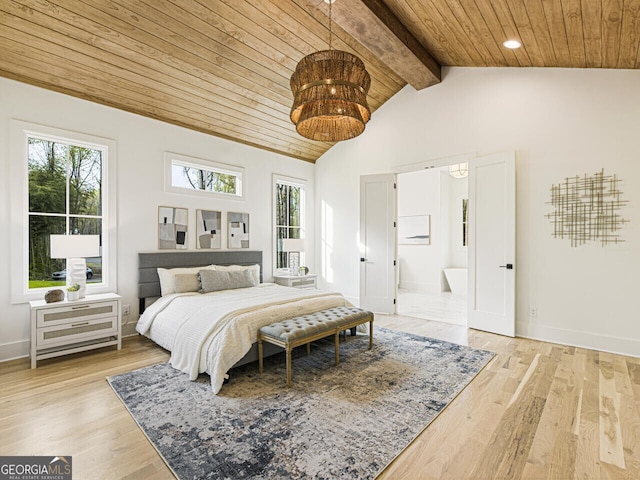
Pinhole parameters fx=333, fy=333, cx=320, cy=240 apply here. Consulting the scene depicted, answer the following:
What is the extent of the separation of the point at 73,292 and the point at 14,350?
820mm

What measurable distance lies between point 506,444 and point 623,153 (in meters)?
3.46

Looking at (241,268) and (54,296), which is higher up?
(241,268)

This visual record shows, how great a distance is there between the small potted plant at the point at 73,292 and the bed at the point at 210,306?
29.6 inches

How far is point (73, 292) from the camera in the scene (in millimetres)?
3459

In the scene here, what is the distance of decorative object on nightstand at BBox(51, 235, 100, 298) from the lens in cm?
333

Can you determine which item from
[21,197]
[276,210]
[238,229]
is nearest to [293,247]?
[276,210]

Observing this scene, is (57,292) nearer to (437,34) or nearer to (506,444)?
(506,444)

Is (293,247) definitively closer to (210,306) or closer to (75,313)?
(210,306)

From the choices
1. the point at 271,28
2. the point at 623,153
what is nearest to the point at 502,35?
the point at 623,153

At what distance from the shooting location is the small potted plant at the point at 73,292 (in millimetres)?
3449

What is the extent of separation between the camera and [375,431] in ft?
7.13

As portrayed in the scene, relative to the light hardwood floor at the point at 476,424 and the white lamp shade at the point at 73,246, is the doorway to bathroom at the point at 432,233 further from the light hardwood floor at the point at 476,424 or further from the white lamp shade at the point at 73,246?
the white lamp shade at the point at 73,246

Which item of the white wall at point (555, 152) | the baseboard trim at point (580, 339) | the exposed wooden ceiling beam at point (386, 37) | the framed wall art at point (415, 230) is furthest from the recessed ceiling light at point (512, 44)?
the framed wall art at point (415, 230)

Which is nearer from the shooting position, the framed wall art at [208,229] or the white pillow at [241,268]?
the white pillow at [241,268]
